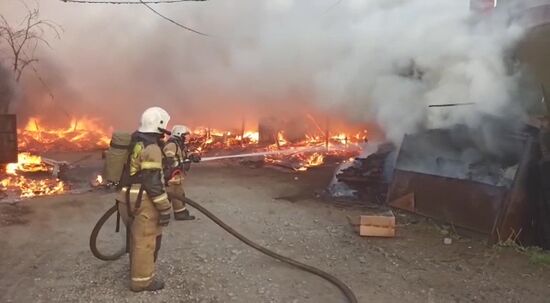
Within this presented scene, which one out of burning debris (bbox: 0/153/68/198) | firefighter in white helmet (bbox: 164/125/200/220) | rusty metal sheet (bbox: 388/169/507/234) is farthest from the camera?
burning debris (bbox: 0/153/68/198)

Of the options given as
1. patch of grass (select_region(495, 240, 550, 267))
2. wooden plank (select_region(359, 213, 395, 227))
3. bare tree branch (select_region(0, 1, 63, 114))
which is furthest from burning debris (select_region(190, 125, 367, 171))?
patch of grass (select_region(495, 240, 550, 267))

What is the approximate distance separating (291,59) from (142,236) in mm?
7698

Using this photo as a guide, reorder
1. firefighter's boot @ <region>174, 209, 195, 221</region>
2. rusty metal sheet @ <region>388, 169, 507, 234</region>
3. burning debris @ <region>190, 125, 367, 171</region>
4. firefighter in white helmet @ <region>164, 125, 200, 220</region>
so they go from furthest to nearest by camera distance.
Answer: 1. burning debris @ <region>190, 125, 367, 171</region>
2. firefighter's boot @ <region>174, 209, 195, 221</region>
3. firefighter in white helmet @ <region>164, 125, 200, 220</region>
4. rusty metal sheet @ <region>388, 169, 507, 234</region>

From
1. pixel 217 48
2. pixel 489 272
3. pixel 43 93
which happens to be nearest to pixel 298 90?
pixel 217 48

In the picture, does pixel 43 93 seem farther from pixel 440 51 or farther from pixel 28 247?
pixel 440 51

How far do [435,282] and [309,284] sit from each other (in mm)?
1336

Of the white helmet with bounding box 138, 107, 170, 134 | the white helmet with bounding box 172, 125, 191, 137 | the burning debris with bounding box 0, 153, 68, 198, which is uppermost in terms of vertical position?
the white helmet with bounding box 138, 107, 170, 134

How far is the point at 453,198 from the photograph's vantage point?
6824mm

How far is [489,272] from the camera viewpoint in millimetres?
5336

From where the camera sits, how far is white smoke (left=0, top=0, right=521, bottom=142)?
7.67 m

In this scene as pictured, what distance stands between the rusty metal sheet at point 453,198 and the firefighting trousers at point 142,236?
4.21 m

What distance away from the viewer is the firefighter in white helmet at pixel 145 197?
4371 millimetres

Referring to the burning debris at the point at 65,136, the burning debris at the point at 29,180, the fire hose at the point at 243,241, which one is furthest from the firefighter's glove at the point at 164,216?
the burning debris at the point at 65,136

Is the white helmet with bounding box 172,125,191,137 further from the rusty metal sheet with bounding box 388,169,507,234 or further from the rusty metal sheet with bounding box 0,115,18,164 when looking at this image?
the rusty metal sheet with bounding box 0,115,18,164
